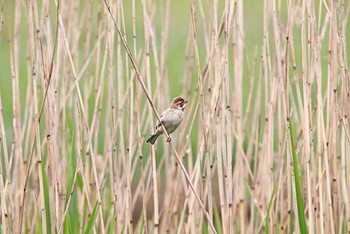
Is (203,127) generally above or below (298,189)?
above

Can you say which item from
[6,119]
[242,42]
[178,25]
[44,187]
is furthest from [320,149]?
[178,25]

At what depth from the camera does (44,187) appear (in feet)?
8.85

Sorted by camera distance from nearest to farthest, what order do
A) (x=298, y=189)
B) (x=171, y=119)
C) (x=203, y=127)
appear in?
(x=203, y=127) < (x=298, y=189) < (x=171, y=119)

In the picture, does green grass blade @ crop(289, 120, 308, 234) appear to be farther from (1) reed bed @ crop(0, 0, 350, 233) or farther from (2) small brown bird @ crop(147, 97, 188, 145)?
(2) small brown bird @ crop(147, 97, 188, 145)

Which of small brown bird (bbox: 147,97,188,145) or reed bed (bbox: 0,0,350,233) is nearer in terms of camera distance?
reed bed (bbox: 0,0,350,233)

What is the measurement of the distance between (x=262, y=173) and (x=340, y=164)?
0.34 m

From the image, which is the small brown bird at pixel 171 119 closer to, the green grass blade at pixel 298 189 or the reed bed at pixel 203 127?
the reed bed at pixel 203 127

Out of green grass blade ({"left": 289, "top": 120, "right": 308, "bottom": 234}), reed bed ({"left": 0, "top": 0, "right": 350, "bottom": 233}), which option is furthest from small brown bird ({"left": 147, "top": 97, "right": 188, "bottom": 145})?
green grass blade ({"left": 289, "top": 120, "right": 308, "bottom": 234})

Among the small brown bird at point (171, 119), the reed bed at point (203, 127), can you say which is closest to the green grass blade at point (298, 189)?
the reed bed at point (203, 127)

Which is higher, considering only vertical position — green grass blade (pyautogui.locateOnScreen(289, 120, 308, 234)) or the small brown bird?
the small brown bird

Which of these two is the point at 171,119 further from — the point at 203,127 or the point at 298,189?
the point at 298,189

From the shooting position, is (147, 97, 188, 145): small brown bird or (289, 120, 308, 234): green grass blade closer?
(289, 120, 308, 234): green grass blade

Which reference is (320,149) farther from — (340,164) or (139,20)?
(139,20)

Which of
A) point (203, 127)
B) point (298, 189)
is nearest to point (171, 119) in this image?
point (203, 127)
